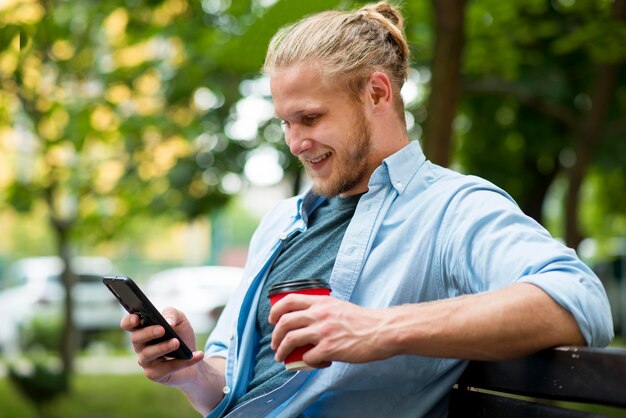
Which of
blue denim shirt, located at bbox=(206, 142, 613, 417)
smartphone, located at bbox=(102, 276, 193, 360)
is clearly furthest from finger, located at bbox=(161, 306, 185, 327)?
blue denim shirt, located at bbox=(206, 142, 613, 417)

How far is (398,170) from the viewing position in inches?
84.0

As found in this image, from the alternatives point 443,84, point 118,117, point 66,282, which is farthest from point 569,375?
point 66,282

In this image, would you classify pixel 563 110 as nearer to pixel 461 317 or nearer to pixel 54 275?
pixel 461 317

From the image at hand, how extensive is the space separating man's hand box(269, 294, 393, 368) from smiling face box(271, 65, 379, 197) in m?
0.62

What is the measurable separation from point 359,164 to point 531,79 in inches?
229

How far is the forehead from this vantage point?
2.17m

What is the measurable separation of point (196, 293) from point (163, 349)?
743 inches

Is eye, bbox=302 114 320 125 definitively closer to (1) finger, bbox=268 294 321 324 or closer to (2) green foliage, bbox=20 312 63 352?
(1) finger, bbox=268 294 321 324

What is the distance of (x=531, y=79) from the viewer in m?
7.71

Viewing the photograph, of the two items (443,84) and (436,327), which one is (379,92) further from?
(443,84)

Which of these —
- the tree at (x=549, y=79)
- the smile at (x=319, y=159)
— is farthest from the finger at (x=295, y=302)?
the tree at (x=549, y=79)

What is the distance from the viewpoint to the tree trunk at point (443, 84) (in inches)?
212

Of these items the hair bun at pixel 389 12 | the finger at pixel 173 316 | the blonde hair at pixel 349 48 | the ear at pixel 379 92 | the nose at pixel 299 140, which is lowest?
the finger at pixel 173 316

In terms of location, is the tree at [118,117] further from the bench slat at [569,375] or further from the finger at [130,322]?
the bench slat at [569,375]
